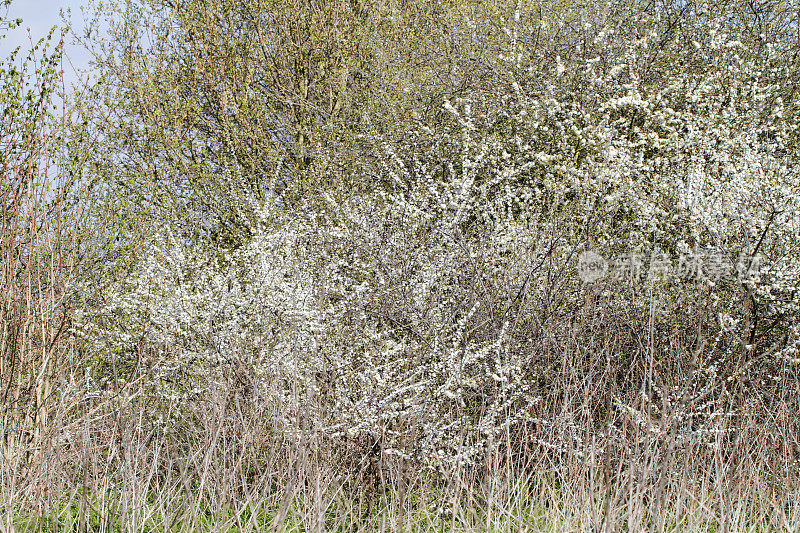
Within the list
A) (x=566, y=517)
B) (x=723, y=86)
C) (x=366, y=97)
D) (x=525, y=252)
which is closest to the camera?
(x=566, y=517)

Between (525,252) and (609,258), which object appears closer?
(525,252)

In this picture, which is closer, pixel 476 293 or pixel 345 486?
pixel 345 486

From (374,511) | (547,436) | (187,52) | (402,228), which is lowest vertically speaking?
(374,511)

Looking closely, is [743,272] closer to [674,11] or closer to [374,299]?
[374,299]

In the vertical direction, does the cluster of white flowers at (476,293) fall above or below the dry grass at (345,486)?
above

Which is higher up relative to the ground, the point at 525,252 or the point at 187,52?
the point at 187,52

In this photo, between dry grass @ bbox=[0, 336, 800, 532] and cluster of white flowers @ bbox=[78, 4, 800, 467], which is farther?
cluster of white flowers @ bbox=[78, 4, 800, 467]

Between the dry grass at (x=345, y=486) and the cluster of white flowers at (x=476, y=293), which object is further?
the cluster of white flowers at (x=476, y=293)

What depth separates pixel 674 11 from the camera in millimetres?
6527

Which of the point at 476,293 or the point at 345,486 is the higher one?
the point at 476,293

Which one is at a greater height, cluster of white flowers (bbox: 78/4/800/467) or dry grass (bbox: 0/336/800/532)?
cluster of white flowers (bbox: 78/4/800/467)

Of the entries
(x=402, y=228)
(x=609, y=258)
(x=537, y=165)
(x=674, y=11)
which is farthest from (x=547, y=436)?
(x=674, y=11)

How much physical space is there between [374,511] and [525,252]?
Result: 209cm

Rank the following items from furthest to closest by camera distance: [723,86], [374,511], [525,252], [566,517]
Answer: [723,86], [525,252], [374,511], [566,517]
